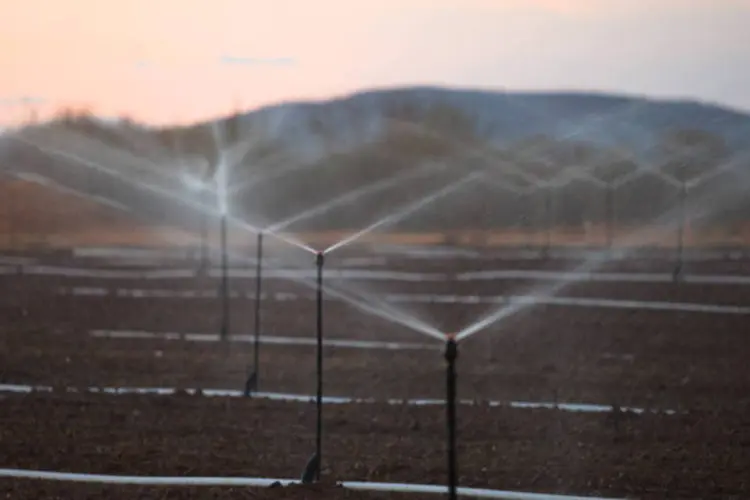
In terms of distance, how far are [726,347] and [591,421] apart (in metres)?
2.65

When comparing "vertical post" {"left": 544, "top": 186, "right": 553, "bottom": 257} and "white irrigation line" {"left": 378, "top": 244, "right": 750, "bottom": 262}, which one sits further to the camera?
"vertical post" {"left": 544, "top": 186, "right": 553, "bottom": 257}

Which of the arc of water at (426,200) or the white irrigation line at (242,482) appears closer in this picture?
the white irrigation line at (242,482)

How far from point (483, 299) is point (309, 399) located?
4691 millimetres

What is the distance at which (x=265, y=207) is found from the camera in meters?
18.9

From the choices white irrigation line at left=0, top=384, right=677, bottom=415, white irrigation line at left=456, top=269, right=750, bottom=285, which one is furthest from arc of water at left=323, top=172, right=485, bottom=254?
white irrigation line at left=0, top=384, right=677, bottom=415

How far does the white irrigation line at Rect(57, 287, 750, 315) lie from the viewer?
9672 millimetres

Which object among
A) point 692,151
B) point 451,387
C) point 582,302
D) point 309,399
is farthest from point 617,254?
point 451,387

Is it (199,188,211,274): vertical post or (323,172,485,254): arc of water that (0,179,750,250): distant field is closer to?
(323,172,485,254): arc of water

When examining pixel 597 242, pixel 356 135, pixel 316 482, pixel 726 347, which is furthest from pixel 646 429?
pixel 356 135

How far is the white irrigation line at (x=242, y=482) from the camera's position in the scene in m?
4.15

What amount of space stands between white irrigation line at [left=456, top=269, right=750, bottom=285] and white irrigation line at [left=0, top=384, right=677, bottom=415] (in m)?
5.99

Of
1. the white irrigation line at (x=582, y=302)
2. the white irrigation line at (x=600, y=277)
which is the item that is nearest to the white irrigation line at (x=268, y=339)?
the white irrigation line at (x=582, y=302)

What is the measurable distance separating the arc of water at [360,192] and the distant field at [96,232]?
0.49 metres

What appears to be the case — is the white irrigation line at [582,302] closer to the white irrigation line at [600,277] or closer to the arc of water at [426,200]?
the white irrigation line at [600,277]
